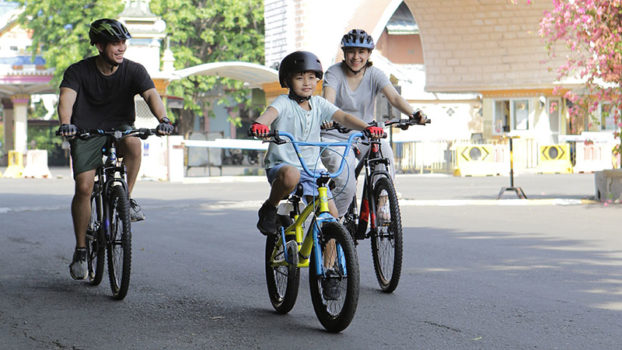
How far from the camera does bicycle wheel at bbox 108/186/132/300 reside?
736 cm

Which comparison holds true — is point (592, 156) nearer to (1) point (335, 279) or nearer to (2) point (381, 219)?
(2) point (381, 219)

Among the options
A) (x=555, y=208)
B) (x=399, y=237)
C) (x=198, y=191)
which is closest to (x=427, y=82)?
(x=198, y=191)

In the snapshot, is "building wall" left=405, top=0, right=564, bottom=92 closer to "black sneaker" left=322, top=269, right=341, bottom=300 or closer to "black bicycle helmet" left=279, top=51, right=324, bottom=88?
"black bicycle helmet" left=279, top=51, right=324, bottom=88

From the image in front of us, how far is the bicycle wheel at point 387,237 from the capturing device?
7512mm

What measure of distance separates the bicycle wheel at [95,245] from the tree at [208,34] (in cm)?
3671

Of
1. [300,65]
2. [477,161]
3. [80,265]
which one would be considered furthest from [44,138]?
[300,65]

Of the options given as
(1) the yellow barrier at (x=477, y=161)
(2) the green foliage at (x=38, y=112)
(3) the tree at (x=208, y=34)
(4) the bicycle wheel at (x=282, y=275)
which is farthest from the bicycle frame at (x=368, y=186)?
(2) the green foliage at (x=38, y=112)

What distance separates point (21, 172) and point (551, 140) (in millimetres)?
17805

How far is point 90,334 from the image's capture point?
6297 millimetres

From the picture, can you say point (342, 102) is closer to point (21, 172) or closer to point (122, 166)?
point (122, 166)

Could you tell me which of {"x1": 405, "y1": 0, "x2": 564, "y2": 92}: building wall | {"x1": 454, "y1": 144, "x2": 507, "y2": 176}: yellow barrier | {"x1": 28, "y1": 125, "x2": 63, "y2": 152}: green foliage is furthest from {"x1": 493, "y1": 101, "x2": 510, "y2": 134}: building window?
{"x1": 28, "y1": 125, "x2": 63, "y2": 152}: green foliage

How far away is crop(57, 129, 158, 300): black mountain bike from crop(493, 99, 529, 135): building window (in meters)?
32.2

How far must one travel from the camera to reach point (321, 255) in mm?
6301

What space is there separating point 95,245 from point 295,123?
1.95 m
